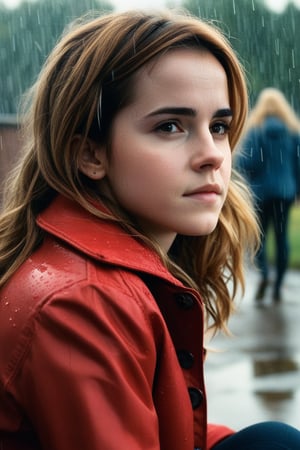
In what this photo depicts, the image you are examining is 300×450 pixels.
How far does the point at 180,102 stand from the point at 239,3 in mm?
44835

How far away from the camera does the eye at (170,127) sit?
7.17 ft

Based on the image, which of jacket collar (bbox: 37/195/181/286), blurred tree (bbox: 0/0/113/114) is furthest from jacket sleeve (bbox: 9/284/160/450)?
blurred tree (bbox: 0/0/113/114)

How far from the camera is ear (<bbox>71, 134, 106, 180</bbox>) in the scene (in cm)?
226

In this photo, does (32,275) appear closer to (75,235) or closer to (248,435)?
(75,235)

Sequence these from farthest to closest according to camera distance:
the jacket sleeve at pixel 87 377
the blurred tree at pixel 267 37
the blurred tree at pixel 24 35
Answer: the blurred tree at pixel 267 37 < the blurred tree at pixel 24 35 < the jacket sleeve at pixel 87 377

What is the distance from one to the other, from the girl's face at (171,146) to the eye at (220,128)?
5cm

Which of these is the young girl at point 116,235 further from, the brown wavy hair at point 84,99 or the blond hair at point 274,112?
the blond hair at point 274,112

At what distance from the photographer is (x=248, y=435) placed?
93.2 inches

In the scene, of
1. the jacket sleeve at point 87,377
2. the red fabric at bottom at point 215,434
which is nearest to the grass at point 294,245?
the red fabric at bottom at point 215,434

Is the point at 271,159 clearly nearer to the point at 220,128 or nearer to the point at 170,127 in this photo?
the point at 220,128

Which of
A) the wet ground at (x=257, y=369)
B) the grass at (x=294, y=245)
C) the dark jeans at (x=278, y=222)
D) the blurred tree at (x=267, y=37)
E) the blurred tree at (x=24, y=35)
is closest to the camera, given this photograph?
the wet ground at (x=257, y=369)

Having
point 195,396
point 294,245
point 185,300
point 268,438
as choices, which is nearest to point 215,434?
point 268,438

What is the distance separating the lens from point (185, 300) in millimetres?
2053

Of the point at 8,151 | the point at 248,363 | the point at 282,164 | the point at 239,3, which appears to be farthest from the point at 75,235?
the point at 239,3
